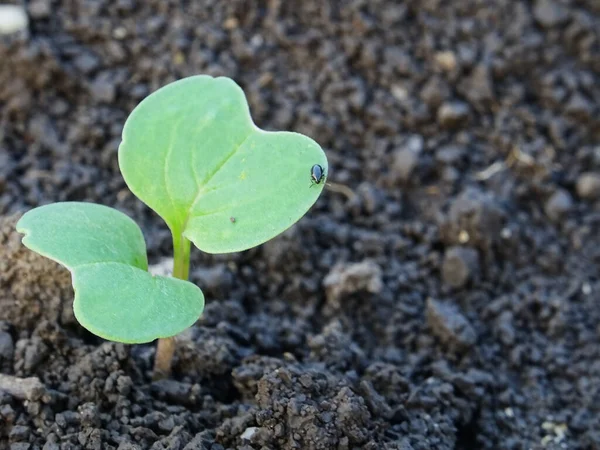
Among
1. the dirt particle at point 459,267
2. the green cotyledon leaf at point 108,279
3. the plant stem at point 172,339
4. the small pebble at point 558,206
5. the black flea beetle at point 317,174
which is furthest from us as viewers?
the small pebble at point 558,206

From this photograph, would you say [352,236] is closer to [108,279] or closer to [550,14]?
[108,279]

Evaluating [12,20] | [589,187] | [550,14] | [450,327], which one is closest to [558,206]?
[589,187]

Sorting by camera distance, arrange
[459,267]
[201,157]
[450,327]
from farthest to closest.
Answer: [459,267] → [450,327] → [201,157]

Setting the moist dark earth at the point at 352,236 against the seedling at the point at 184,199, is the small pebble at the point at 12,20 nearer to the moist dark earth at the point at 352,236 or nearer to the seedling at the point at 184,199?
the moist dark earth at the point at 352,236

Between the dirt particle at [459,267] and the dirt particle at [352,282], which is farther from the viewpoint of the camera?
the dirt particle at [459,267]

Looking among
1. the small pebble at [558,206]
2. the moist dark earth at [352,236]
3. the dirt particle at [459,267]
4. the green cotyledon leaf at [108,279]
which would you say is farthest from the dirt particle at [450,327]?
the green cotyledon leaf at [108,279]

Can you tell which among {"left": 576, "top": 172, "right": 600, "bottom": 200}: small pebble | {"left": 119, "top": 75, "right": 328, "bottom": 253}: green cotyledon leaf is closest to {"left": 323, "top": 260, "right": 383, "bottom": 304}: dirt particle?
{"left": 119, "top": 75, "right": 328, "bottom": 253}: green cotyledon leaf

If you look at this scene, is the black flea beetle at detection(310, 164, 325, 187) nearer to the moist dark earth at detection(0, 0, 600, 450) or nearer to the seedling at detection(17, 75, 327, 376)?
the seedling at detection(17, 75, 327, 376)
